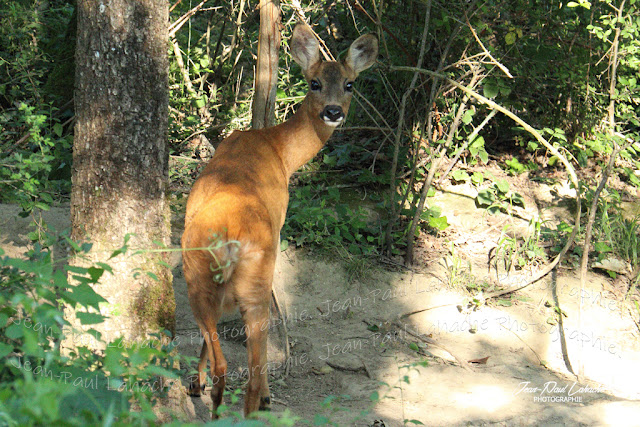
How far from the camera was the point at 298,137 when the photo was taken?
543 cm

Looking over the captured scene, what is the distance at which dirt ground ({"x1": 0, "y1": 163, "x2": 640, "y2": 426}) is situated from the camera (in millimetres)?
4805

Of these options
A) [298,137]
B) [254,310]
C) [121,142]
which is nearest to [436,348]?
[298,137]

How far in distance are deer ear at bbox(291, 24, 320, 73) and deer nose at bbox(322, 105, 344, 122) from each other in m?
0.61

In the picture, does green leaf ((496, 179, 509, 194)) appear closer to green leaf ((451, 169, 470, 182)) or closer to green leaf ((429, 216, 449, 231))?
green leaf ((451, 169, 470, 182))

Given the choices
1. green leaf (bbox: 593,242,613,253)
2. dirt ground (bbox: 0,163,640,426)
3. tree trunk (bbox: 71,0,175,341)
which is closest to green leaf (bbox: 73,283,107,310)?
tree trunk (bbox: 71,0,175,341)

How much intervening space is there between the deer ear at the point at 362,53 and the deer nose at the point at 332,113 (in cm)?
63

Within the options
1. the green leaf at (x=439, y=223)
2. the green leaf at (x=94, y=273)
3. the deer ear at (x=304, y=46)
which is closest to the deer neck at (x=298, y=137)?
the deer ear at (x=304, y=46)

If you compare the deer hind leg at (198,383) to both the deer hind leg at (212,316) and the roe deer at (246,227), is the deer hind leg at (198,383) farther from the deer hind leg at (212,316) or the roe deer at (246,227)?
the deer hind leg at (212,316)

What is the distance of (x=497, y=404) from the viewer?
4875mm

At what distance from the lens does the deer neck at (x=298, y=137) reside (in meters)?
5.34

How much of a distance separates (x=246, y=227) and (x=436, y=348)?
2728 mm

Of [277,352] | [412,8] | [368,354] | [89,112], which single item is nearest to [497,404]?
[368,354]

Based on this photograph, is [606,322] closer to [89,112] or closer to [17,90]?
[89,112]

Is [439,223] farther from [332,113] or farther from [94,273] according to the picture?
[94,273]
